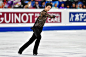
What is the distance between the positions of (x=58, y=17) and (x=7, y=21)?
2.76 m

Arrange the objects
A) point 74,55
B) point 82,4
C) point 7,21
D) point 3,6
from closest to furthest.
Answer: point 74,55 → point 7,21 → point 3,6 → point 82,4

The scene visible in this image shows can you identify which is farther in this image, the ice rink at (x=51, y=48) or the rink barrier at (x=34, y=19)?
the rink barrier at (x=34, y=19)

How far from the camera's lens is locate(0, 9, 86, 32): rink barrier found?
12.1 m

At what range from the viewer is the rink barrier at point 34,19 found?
12.1m

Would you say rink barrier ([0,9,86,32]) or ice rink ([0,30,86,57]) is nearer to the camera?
ice rink ([0,30,86,57])

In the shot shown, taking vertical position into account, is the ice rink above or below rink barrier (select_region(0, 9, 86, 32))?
above

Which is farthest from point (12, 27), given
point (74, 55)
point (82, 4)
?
point (74, 55)

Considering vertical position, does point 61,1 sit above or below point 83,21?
above

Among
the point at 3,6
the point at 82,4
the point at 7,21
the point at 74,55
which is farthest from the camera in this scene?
the point at 82,4

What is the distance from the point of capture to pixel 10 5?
13.2 meters

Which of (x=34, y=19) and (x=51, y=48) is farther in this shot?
(x=34, y=19)

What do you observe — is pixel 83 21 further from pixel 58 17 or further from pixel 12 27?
pixel 12 27

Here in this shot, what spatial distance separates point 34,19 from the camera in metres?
12.4

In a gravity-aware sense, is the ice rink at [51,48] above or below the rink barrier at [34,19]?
above
